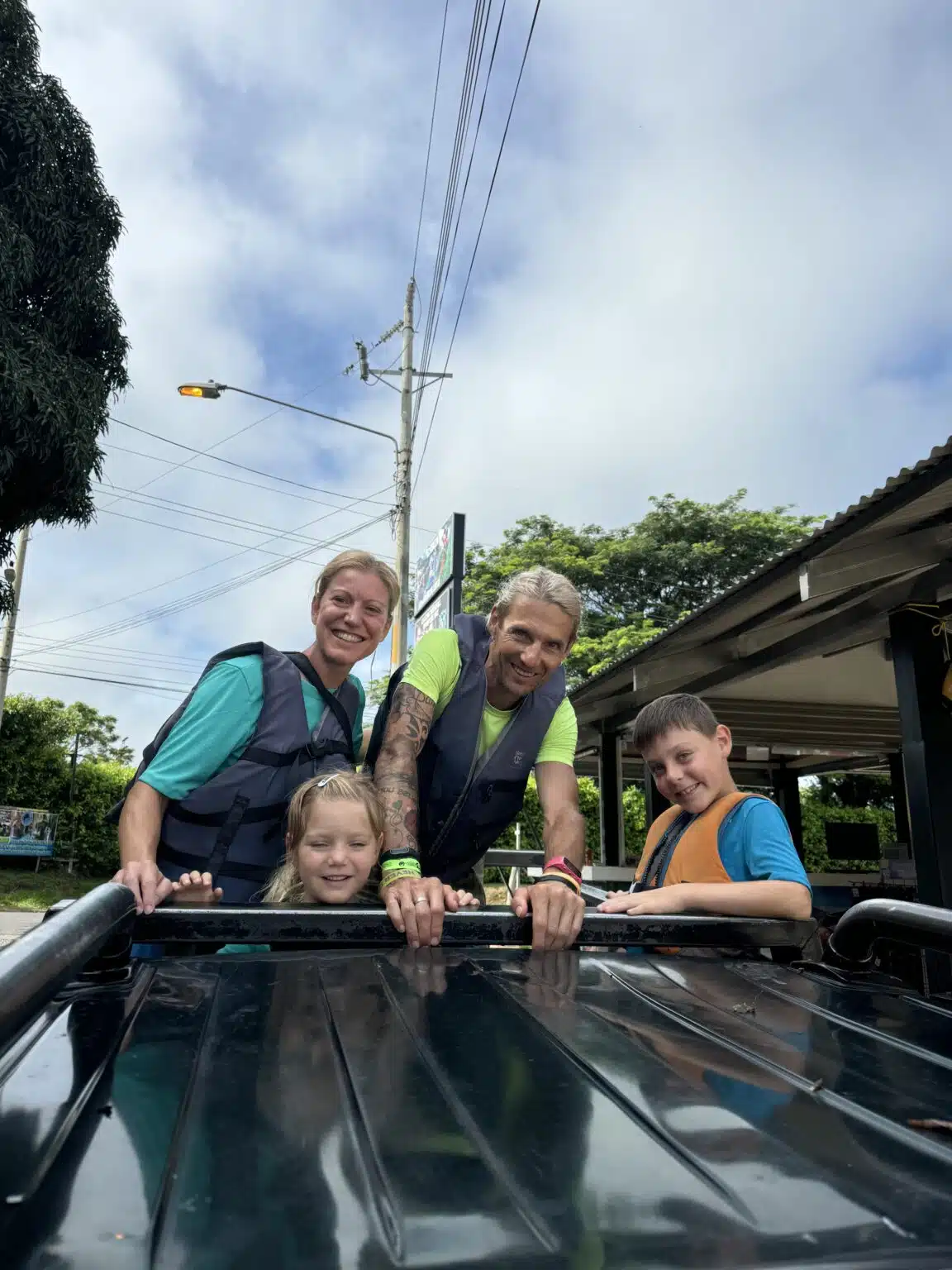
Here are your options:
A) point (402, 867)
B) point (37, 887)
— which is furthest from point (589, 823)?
point (402, 867)

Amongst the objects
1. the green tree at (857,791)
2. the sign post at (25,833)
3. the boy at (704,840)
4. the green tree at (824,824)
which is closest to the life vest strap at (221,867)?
the boy at (704,840)

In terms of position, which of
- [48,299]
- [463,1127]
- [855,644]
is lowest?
[463,1127]

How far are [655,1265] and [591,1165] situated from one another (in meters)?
0.13

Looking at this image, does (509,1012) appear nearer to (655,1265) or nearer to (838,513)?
(655,1265)

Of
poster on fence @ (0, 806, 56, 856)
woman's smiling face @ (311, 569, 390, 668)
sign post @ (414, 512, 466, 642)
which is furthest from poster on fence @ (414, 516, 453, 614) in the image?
poster on fence @ (0, 806, 56, 856)

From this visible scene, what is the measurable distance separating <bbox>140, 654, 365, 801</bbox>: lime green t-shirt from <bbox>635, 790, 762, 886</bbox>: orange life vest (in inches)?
42.9

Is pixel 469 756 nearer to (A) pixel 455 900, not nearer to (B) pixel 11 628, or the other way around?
(A) pixel 455 900

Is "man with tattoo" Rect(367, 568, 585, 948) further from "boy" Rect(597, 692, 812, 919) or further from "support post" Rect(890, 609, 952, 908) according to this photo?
"support post" Rect(890, 609, 952, 908)

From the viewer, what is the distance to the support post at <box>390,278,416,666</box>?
11.6 meters

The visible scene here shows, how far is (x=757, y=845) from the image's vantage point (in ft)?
6.67

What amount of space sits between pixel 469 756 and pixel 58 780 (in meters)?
17.1

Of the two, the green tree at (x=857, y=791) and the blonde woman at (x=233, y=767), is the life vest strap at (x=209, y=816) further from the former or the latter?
the green tree at (x=857, y=791)

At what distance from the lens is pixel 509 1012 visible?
1.06 metres

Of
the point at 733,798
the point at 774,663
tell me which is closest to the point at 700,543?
the point at 774,663
